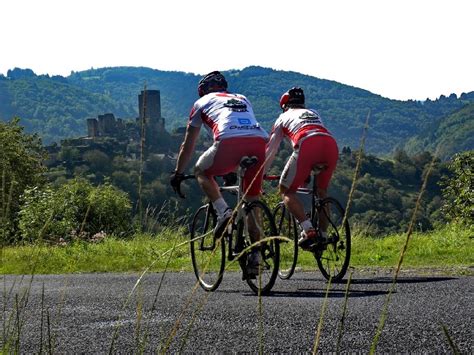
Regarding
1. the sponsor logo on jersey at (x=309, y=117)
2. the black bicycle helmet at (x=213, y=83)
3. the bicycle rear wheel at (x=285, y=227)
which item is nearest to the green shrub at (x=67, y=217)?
the bicycle rear wheel at (x=285, y=227)

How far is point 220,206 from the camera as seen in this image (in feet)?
24.1

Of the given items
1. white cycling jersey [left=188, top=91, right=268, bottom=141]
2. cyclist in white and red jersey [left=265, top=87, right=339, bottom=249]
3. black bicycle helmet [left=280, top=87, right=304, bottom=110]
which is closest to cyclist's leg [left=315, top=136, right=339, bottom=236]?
cyclist in white and red jersey [left=265, top=87, right=339, bottom=249]

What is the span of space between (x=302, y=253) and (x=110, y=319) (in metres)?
6.46

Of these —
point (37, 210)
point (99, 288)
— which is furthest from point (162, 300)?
point (37, 210)

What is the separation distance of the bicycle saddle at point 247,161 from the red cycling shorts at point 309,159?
0.85 meters

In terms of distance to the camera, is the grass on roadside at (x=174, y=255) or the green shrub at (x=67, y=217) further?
the green shrub at (x=67, y=217)

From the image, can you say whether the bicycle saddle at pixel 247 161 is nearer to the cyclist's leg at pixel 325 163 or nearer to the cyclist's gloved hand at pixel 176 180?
the cyclist's leg at pixel 325 163

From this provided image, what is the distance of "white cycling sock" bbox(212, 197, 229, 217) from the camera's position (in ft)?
24.0

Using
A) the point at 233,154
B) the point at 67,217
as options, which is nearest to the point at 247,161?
the point at 233,154

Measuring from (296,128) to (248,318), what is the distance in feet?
9.70

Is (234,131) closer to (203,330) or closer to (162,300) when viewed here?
(162,300)

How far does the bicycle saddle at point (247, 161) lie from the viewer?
711 cm

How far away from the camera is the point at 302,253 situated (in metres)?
12.0

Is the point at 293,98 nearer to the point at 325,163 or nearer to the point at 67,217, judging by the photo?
the point at 325,163
